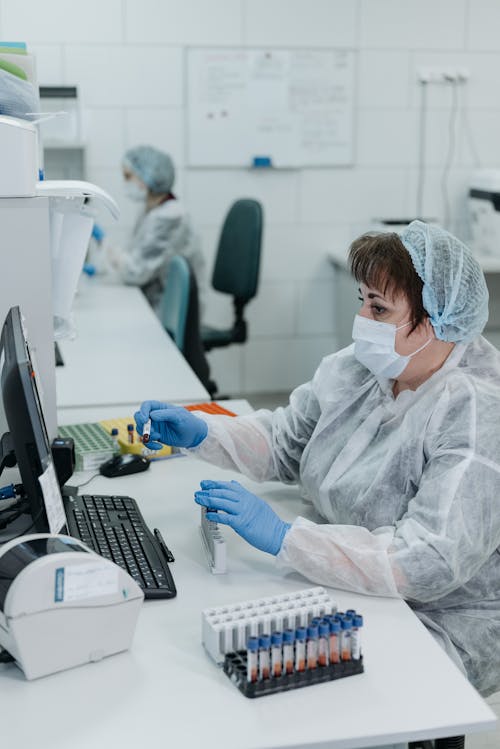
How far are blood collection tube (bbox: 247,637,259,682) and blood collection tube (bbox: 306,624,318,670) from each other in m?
0.07

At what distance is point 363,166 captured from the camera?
4602 mm

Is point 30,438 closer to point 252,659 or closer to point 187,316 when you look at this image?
point 252,659

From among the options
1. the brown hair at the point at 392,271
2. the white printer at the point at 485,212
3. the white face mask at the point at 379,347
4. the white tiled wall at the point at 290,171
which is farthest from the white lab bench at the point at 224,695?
the white tiled wall at the point at 290,171

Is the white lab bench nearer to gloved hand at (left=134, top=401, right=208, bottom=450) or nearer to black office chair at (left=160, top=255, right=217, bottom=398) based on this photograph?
gloved hand at (left=134, top=401, right=208, bottom=450)

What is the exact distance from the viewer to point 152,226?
4.22 meters

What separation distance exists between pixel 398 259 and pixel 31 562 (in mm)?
765

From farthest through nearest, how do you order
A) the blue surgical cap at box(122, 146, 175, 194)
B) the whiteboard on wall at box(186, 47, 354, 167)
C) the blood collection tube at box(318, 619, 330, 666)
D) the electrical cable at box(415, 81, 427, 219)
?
the electrical cable at box(415, 81, 427, 219) < the whiteboard on wall at box(186, 47, 354, 167) < the blue surgical cap at box(122, 146, 175, 194) < the blood collection tube at box(318, 619, 330, 666)

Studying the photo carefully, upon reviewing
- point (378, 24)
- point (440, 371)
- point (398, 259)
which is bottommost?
point (440, 371)

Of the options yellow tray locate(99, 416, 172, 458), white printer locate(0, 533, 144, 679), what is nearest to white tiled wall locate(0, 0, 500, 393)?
yellow tray locate(99, 416, 172, 458)

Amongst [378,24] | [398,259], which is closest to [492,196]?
[378,24]

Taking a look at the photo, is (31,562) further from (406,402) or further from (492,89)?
(492,89)

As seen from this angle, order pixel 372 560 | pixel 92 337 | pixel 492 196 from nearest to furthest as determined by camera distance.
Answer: pixel 372 560 < pixel 92 337 < pixel 492 196

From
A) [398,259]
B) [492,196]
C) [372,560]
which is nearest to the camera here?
[372,560]

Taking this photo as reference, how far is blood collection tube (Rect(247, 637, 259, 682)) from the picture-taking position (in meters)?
1.10
